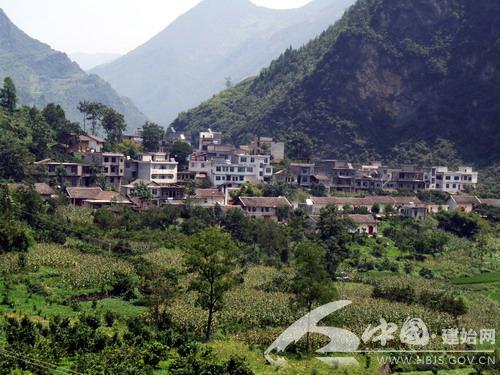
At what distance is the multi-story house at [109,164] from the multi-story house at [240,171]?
7899 millimetres

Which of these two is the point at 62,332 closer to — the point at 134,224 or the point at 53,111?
the point at 134,224

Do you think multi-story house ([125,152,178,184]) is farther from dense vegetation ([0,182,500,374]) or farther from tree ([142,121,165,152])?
dense vegetation ([0,182,500,374])

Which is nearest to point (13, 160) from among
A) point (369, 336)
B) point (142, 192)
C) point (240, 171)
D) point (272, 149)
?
point (142, 192)

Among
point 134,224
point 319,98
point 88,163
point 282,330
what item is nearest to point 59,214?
point 134,224

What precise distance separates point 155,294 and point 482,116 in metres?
69.5

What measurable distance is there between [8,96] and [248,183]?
76.6ft

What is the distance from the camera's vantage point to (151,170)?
55.3 metres

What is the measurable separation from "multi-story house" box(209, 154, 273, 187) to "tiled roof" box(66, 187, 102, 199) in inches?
468

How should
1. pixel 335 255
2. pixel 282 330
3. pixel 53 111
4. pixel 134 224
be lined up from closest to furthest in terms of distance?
1. pixel 282 330
2. pixel 335 255
3. pixel 134 224
4. pixel 53 111

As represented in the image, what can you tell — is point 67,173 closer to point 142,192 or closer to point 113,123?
point 142,192

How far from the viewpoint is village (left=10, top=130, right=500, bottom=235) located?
5078 centimetres

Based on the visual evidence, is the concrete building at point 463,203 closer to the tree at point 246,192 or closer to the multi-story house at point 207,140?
the tree at point 246,192

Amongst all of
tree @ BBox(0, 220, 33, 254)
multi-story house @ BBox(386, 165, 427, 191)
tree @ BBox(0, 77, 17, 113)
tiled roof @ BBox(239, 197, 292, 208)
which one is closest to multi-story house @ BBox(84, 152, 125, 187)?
tree @ BBox(0, 77, 17, 113)

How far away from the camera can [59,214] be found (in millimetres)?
42969
